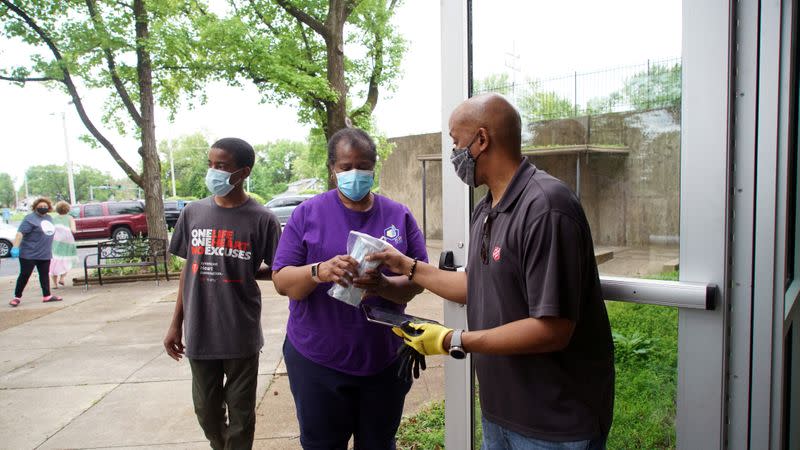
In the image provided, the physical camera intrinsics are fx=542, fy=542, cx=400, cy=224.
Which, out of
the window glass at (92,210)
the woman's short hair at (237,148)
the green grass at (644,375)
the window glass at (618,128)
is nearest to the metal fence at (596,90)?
the window glass at (618,128)

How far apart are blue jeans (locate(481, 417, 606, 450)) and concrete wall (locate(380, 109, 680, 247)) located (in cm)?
70

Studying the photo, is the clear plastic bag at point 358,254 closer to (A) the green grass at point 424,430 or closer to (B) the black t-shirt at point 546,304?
(B) the black t-shirt at point 546,304

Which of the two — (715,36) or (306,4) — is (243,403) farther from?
(306,4)

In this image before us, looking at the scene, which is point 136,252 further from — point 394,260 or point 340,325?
point 394,260

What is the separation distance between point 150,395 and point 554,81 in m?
4.21

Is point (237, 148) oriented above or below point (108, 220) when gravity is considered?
above

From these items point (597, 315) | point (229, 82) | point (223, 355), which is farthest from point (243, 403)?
point (229, 82)

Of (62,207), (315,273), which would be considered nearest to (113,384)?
(315,273)

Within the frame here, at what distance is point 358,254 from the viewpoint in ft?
6.89

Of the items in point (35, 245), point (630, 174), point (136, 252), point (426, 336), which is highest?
point (630, 174)

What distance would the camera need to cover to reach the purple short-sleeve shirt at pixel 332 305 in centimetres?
225

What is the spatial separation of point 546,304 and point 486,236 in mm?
357

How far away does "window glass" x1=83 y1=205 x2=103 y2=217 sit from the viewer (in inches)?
821

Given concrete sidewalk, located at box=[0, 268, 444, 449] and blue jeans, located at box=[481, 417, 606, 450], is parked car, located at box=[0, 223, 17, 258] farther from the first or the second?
blue jeans, located at box=[481, 417, 606, 450]
